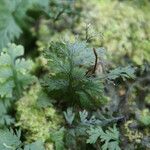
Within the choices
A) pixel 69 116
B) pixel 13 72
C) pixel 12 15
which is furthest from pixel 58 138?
pixel 12 15

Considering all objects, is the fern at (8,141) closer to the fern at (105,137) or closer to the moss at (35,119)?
the moss at (35,119)

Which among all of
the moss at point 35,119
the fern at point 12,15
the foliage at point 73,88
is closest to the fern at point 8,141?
the foliage at point 73,88

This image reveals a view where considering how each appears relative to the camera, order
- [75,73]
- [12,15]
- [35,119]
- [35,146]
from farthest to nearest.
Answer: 1. [12,15]
2. [35,119]
3. [75,73]
4. [35,146]

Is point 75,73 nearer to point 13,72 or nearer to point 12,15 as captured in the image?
point 13,72

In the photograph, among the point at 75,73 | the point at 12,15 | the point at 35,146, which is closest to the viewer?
the point at 35,146

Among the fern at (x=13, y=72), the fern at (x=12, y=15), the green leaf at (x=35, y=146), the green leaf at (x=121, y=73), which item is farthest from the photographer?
the fern at (x=12, y=15)

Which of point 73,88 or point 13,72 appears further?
point 13,72

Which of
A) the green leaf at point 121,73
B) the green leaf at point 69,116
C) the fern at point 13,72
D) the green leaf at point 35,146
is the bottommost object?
the green leaf at point 35,146

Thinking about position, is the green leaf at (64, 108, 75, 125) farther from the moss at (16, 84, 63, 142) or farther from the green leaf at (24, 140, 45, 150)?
the green leaf at (24, 140, 45, 150)
